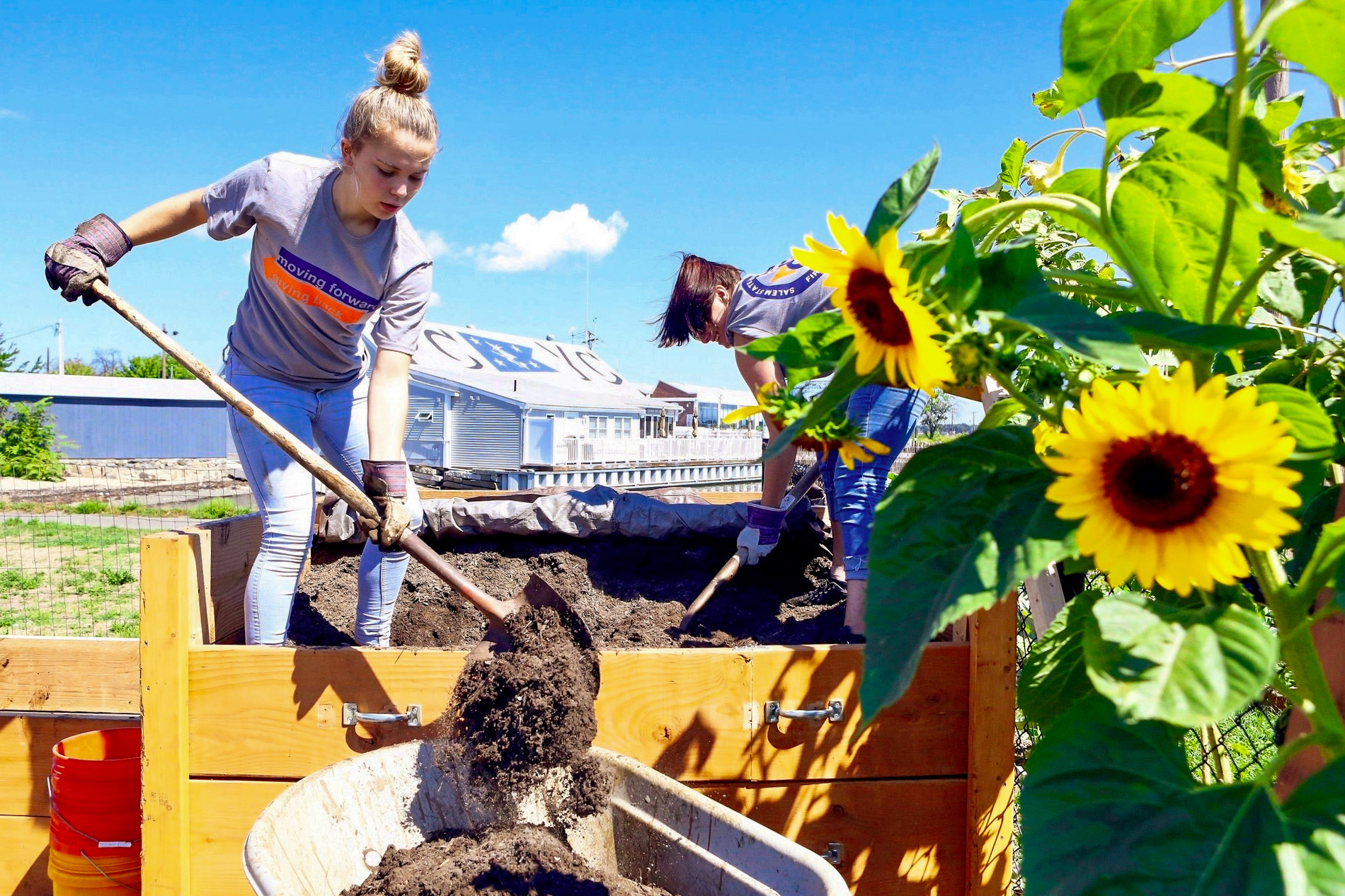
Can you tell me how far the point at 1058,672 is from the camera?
3.06 feet

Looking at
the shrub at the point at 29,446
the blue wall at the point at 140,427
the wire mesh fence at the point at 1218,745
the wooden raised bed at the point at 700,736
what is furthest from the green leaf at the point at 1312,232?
the blue wall at the point at 140,427

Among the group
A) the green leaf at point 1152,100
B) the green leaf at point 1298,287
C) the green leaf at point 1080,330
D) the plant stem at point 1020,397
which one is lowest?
the plant stem at point 1020,397

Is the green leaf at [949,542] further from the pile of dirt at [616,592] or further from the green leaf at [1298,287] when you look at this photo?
the pile of dirt at [616,592]

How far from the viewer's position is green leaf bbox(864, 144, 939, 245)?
26.6 inches

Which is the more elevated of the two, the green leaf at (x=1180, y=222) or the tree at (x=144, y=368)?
the tree at (x=144, y=368)

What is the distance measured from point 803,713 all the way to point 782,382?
73 cm

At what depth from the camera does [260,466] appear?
2.40 m

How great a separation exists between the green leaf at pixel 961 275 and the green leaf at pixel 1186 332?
102 millimetres

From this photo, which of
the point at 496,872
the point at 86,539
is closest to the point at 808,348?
the point at 496,872

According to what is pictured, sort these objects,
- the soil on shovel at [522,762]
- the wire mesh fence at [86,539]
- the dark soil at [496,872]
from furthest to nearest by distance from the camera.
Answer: the wire mesh fence at [86,539], the soil on shovel at [522,762], the dark soil at [496,872]

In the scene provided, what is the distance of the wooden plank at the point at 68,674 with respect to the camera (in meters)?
2.16

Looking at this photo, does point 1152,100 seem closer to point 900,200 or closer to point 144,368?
point 900,200

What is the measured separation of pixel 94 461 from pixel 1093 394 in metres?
32.2

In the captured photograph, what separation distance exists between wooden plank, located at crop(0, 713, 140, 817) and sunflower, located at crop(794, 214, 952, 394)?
2.29 meters
